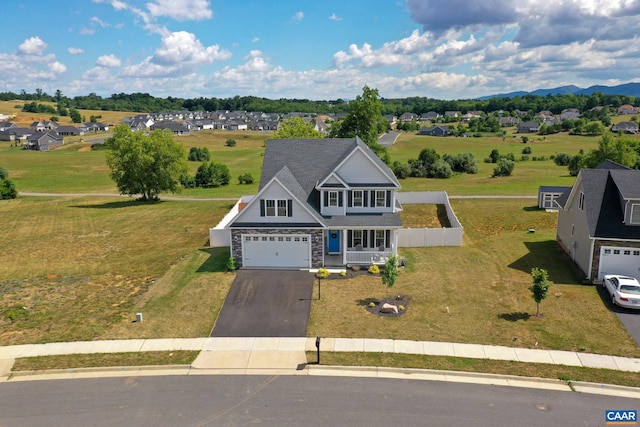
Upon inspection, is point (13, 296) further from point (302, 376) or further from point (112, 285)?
point (302, 376)

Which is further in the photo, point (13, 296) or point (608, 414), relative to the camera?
point (13, 296)

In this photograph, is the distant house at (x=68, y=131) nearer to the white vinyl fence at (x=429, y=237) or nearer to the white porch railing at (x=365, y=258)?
the white vinyl fence at (x=429, y=237)

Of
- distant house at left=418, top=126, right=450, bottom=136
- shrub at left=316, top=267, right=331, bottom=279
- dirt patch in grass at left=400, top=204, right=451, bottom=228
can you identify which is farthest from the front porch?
distant house at left=418, top=126, right=450, bottom=136

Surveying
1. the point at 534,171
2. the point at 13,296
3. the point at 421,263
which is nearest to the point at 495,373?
the point at 421,263

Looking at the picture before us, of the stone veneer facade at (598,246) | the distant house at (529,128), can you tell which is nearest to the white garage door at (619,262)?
the stone veneer facade at (598,246)

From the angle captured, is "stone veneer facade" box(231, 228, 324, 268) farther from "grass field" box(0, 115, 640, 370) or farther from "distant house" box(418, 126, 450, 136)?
"distant house" box(418, 126, 450, 136)

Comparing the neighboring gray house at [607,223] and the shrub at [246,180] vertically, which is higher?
the neighboring gray house at [607,223]

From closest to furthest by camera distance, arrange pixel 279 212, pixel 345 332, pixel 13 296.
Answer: pixel 345 332 → pixel 13 296 → pixel 279 212
